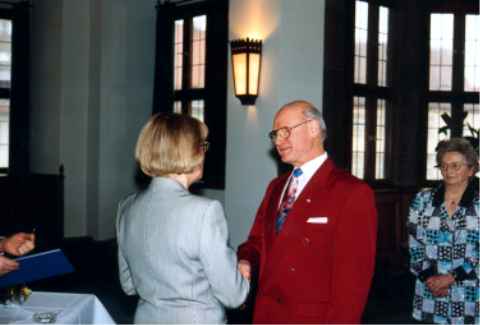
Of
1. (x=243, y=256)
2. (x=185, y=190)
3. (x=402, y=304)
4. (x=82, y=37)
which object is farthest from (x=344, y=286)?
(x=82, y=37)

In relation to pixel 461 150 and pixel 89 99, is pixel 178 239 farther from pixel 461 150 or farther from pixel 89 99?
pixel 89 99

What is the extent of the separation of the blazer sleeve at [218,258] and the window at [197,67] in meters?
5.14

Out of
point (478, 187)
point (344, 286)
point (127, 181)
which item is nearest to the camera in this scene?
point (344, 286)

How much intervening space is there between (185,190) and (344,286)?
646 mm

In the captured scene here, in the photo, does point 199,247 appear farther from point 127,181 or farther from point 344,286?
point 127,181

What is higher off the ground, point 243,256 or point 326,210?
point 326,210

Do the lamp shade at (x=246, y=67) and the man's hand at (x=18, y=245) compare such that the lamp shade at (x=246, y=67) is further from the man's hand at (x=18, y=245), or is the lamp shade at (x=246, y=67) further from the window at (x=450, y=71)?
the man's hand at (x=18, y=245)

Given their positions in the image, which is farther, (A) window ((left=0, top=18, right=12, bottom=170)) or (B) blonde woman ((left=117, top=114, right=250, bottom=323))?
(A) window ((left=0, top=18, right=12, bottom=170))

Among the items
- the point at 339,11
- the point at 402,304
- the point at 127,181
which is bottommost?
the point at 402,304

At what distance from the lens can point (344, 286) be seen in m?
2.06

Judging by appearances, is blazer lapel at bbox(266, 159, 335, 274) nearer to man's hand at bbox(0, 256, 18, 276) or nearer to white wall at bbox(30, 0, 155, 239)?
man's hand at bbox(0, 256, 18, 276)

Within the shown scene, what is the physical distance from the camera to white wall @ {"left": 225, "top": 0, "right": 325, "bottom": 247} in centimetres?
539

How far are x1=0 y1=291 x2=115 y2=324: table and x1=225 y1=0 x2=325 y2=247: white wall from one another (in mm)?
2905

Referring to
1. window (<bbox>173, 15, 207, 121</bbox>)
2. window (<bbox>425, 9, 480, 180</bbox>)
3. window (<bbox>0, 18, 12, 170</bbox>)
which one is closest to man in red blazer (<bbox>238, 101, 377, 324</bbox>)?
window (<bbox>425, 9, 480, 180</bbox>)
